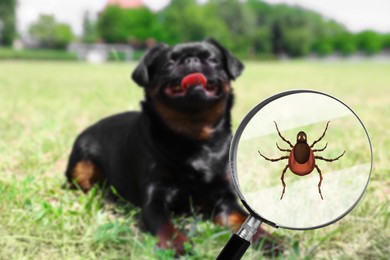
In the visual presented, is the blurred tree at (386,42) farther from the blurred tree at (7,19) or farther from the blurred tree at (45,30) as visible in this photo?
the blurred tree at (7,19)

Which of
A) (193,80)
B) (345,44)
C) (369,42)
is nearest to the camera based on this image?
(193,80)

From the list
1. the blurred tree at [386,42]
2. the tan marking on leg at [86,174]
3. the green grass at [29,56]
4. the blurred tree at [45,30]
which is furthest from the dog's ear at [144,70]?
the blurred tree at [386,42]

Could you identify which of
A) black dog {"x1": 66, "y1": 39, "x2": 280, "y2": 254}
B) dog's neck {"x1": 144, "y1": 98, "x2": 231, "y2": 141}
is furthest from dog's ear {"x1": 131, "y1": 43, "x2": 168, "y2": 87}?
dog's neck {"x1": 144, "y1": 98, "x2": 231, "y2": 141}

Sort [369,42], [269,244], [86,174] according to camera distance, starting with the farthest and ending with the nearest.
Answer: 1. [369,42]
2. [86,174]
3. [269,244]

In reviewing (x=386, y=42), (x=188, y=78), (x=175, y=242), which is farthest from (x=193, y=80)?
(x=386, y=42)

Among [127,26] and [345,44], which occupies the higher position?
[345,44]

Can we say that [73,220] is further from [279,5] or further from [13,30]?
[279,5]

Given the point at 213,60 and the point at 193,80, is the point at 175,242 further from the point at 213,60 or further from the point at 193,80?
the point at 213,60

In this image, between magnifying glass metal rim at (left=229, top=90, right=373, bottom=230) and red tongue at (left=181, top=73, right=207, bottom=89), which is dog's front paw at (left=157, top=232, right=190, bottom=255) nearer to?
red tongue at (left=181, top=73, right=207, bottom=89)
